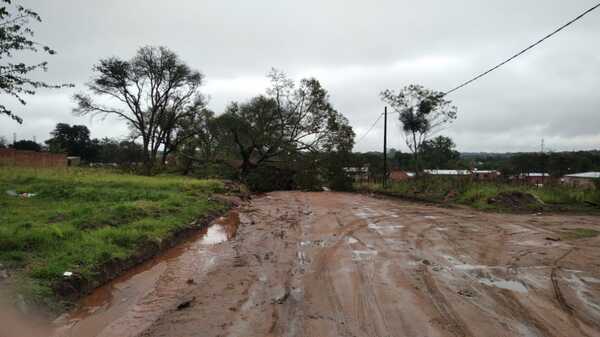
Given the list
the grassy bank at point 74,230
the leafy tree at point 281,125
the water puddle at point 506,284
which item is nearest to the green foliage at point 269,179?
the leafy tree at point 281,125

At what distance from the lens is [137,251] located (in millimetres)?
6117

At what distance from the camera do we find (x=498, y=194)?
1432 centimetres

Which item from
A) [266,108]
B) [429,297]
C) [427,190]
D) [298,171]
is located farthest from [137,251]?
[266,108]

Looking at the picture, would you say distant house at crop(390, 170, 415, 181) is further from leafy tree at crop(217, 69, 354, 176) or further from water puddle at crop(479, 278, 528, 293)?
water puddle at crop(479, 278, 528, 293)

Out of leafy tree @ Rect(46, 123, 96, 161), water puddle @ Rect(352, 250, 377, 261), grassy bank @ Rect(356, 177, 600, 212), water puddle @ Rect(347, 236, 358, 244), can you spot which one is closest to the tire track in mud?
water puddle @ Rect(352, 250, 377, 261)

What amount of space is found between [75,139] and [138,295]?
214 ft

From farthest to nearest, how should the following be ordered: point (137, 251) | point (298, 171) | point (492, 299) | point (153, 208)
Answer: point (298, 171), point (153, 208), point (137, 251), point (492, 299)

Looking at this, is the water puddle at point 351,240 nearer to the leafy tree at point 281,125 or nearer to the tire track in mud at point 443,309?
the tire track in mud at point 443,309

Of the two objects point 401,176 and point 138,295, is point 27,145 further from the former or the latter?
point 138,295

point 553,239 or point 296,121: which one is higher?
point 296,121

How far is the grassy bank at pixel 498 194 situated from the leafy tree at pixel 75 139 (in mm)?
57914

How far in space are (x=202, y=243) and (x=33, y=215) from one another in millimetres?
3620

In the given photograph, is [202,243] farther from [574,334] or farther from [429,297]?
[574,334]

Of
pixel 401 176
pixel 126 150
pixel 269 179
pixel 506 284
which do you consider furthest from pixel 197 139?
pixel 506 284
